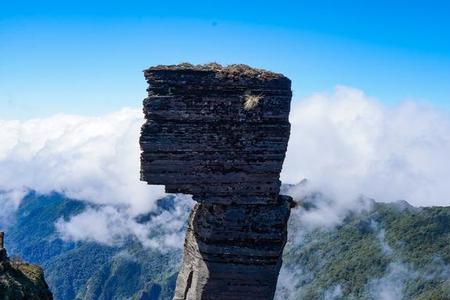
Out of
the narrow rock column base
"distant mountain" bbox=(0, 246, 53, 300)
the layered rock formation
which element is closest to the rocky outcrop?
"distant mountain" bbox=(0, 246, 53, 300)

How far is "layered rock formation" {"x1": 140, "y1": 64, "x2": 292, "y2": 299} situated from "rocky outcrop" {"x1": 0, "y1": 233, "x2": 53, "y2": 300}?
9.02 meters

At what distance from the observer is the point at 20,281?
84.5ft

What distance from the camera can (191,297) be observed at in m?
21.6

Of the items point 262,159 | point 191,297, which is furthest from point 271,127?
point 191,297

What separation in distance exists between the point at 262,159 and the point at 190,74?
13.8 feet

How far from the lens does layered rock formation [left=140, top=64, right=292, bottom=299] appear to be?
1941 centimetres

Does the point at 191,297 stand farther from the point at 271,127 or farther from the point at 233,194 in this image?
the point at 271,127

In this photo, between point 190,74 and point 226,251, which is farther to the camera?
point 226,251

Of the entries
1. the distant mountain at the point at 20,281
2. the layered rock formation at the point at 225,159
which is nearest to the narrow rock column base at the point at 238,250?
the layered rock formation at the point at 225,159

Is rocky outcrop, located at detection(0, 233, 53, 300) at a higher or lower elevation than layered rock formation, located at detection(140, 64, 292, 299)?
lower

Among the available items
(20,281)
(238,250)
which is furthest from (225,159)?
(20,281)

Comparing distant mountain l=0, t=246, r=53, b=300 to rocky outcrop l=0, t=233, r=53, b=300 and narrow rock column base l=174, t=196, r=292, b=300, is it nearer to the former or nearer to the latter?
rocky outcrop l=0, t=233, r=53, b=300

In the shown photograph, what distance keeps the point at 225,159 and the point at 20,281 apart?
519 inches

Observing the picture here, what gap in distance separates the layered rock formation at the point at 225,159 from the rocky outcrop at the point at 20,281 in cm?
902
